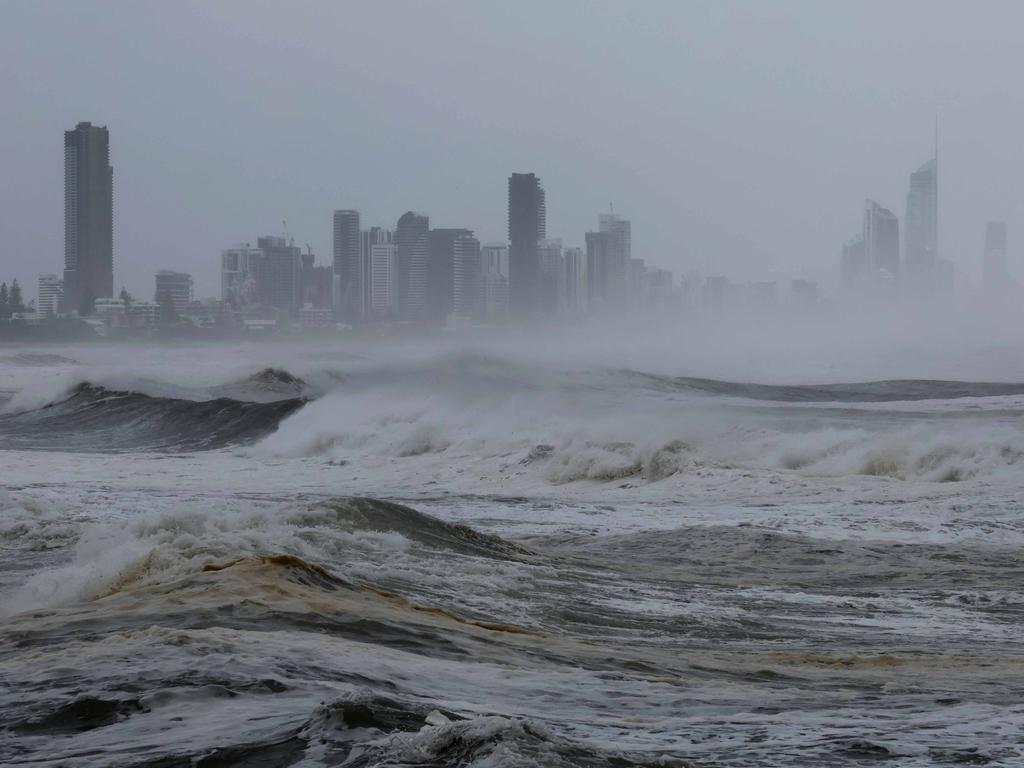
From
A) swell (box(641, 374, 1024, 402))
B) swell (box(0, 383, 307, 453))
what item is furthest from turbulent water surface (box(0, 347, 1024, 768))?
swell (box(641, 374, 1024, 402))

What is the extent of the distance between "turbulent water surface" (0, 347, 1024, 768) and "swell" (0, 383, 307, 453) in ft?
15.9

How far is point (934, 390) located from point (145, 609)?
42.0 meters

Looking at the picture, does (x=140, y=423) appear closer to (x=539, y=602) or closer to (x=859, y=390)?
(x=859, y=390)

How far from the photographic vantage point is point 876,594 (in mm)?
10625

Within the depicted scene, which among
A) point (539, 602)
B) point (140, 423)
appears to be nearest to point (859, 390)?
point (140, 423)

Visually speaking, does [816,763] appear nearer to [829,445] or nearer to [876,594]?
[876,594]

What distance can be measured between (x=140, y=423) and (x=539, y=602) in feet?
90.3

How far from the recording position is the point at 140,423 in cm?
3516

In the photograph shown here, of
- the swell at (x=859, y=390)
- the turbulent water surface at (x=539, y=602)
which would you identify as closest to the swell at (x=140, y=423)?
the turbulent water surface at (x=539, y=602)

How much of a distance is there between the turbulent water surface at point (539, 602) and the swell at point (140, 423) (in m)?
4.84

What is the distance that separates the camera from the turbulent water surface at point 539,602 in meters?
5.00

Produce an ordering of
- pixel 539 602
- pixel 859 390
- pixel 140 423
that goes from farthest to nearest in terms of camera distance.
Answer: pixel 859 390 < pixel 140 423 < pixel 539 602

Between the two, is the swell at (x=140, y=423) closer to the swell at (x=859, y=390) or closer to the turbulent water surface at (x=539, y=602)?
the turbulent water surface at (x=539, y=602)

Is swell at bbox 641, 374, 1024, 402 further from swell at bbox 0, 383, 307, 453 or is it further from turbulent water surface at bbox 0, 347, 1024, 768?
turbulent water surface at bbox 0, 347, 1024, 768
